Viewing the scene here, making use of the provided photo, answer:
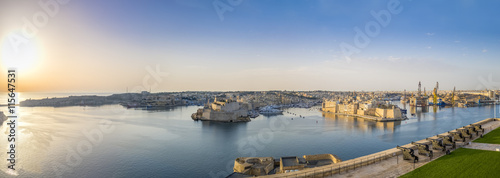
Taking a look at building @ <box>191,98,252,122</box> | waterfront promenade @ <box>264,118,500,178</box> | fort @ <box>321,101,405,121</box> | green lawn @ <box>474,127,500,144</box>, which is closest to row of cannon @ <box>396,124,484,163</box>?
waterfront promenade @ <box>264,118,500,178</box>

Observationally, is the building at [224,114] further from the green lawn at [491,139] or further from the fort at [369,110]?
the green lawn at [491,139]

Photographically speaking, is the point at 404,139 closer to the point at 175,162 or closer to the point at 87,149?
the point at 175,162

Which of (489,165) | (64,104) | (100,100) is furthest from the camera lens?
(100,100)

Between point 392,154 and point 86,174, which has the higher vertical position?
point 392,154

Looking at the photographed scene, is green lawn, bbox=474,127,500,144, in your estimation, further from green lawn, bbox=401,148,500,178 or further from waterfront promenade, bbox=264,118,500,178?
waterfront promenade, bbox=264,118,500,178

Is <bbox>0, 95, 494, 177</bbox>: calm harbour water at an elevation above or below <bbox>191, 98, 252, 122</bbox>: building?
below

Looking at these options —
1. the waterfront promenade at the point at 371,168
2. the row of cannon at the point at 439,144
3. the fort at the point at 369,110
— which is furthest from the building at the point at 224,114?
the waterfront promenade at the point at 371,168

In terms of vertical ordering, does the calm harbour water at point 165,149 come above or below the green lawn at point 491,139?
below

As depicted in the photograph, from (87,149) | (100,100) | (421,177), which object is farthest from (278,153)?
(100,100)

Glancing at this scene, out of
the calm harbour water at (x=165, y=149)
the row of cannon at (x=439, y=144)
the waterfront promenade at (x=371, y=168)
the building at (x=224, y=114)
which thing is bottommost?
the calm harbour water at (x=165, y=149)
